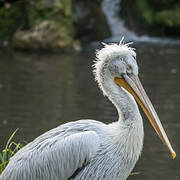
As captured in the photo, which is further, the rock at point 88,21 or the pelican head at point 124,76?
the rock at point 88,21

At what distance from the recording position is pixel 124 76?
14.5ft

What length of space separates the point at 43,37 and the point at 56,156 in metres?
11.8

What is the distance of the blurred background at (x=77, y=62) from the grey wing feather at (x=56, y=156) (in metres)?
3.14

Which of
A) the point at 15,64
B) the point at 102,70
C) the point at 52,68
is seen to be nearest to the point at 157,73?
the point at 52,68

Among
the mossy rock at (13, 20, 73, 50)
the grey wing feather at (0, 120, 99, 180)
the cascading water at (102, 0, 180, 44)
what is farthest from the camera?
the cascading water at (102, 0, 180, 44)

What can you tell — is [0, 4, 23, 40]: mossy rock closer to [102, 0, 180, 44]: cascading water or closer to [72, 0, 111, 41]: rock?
[72, 0, 111, 41]: rock

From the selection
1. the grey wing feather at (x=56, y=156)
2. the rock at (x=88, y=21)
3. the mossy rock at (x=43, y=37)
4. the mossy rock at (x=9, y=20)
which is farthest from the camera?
the rock at (x=88, y=21)

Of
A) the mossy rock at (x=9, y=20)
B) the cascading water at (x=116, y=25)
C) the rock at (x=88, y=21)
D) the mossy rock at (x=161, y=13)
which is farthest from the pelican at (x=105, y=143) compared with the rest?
the mossy rock at (x=161, y=13)

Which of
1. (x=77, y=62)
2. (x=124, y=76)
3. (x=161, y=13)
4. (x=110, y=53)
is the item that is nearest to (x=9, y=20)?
(x=77, y=62)

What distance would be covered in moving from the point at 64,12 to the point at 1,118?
7.50 metres

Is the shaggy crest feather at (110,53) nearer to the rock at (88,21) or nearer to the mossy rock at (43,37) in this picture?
the mossy rock at (43,37)

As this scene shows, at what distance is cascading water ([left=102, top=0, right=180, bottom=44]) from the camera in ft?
58.6

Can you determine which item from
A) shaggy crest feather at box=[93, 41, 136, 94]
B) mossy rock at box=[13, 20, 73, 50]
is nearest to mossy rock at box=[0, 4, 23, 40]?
mossy rock at box=[13, 20, 73, 50]

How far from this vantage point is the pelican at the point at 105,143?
4.39 metres
